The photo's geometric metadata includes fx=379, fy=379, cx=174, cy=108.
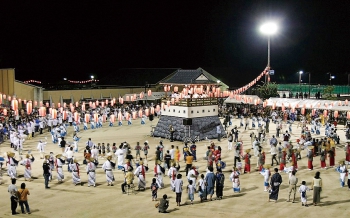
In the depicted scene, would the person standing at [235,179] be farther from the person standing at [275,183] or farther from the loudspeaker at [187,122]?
the loudspeaker at [187,122]

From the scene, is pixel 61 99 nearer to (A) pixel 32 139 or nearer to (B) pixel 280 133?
(A) pixel 32 139

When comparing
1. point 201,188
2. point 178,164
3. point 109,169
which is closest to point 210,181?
point 201,188

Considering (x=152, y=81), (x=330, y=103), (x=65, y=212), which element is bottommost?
(x=65, y=212)

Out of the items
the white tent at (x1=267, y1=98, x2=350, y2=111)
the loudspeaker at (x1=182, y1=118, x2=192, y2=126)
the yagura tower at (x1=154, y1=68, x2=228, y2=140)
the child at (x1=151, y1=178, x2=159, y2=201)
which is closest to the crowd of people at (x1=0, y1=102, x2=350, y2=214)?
the child at (x1=151, y1=178, x2=159, y2=201)

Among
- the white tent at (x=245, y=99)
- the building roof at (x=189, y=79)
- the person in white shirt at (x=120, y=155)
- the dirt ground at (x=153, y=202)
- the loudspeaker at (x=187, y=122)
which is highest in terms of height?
the building roof at (x=189, y=79)

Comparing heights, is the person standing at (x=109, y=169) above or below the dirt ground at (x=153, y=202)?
above

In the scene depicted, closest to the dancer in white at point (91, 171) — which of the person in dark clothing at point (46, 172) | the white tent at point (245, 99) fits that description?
the person in dark clothing at point (46, 172)

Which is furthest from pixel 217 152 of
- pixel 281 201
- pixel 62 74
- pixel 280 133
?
pixel 62 74

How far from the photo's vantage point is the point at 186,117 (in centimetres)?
2483

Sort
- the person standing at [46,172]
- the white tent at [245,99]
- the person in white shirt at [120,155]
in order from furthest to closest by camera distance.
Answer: the white tent at [245,99], the person in white shirt at [120,155], the person standing at [46,172]

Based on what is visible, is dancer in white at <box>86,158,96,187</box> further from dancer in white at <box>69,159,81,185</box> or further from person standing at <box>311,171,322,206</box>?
person standing at <box>311,171,322,206</box>

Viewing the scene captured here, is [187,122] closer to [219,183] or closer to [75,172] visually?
[75,172]

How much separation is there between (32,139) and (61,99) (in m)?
11.6

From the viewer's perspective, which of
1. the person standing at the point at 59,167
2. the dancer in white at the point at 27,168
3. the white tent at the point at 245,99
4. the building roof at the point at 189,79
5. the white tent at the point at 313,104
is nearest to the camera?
the person standing at the point at 59,167
